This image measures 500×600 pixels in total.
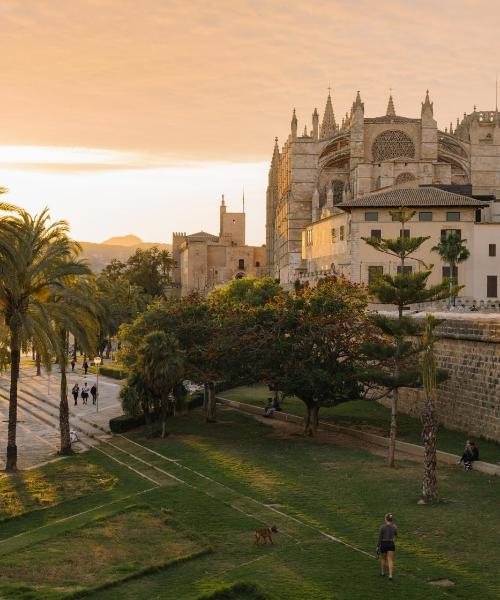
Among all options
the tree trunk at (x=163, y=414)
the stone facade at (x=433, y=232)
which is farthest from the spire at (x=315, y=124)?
the tree trunk at (x=163, y=414)

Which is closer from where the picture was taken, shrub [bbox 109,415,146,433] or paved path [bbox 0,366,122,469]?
paved path [bbox 0,366,122,469]

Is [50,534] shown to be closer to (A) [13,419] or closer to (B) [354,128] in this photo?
(A) [13,419]

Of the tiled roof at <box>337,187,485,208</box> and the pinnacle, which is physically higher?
the pinnacle

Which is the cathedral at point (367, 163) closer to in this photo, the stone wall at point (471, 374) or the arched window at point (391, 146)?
the arched window at point (391, 146)

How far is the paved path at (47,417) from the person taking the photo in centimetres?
3466

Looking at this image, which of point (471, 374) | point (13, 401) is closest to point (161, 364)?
point (13, 401)

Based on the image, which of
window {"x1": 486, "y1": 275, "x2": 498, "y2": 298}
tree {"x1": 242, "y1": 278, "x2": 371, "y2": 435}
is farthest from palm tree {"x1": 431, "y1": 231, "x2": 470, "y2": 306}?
tree {"x1": 242, "y1": 278, "x2": 371, "y2": 435}

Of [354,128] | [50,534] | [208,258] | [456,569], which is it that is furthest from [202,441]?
[208,258]

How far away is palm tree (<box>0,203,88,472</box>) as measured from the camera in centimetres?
2834

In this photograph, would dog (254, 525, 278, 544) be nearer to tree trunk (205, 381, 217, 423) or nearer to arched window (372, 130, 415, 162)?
tree trunk (205, 381, 217, 423)

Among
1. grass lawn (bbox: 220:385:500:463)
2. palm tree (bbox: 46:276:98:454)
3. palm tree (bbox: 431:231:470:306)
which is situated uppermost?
palm tree (bbox: 431:231:470:306)

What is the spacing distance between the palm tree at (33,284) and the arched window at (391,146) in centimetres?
6568

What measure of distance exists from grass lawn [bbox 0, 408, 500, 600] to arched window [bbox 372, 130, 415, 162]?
217 feet

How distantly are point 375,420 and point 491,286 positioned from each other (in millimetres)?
23249
